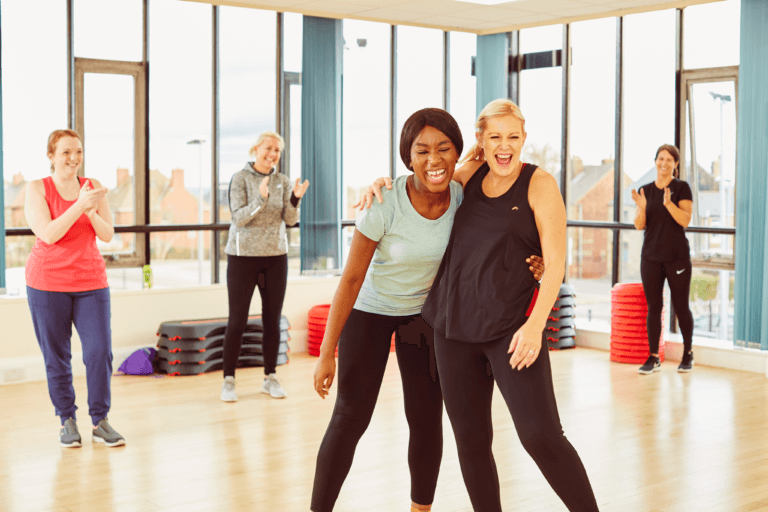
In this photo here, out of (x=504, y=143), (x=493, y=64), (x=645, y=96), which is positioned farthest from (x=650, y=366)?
(x=504, y=143)

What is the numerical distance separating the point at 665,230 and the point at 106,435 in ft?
13.1

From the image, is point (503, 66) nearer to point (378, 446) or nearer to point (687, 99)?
point (687, 99)

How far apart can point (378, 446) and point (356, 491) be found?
0.68 meters

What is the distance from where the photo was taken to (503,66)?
319 inches

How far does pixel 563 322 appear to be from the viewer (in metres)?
7.44

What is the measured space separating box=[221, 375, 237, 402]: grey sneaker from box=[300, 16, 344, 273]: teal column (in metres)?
2.02

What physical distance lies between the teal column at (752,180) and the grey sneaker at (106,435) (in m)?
4.48

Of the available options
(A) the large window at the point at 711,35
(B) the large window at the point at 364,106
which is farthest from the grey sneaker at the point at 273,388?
(A) the large window at the point at 711,35

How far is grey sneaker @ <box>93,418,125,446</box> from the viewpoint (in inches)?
173

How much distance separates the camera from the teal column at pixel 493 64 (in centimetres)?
809

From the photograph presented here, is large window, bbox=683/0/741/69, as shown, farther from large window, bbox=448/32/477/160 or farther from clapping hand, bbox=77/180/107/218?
clapping hand, bbox=77/180/107/218

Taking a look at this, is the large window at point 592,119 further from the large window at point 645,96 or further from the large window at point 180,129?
the large window at point 180,129

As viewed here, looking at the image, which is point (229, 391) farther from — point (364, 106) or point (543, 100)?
point (543, 100)

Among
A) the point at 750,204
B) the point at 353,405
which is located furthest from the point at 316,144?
the point at 353,405
